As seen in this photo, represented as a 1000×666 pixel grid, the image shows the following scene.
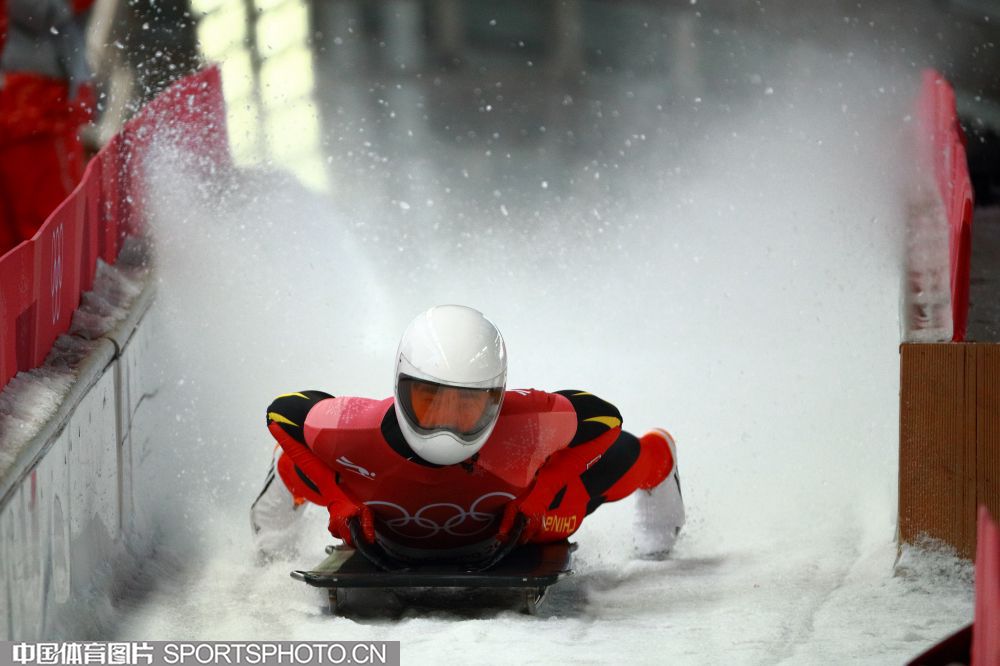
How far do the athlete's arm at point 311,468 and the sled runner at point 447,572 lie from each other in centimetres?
7

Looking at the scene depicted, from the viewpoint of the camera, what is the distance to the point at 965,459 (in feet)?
13.4

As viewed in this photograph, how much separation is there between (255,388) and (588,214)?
4.41 metres

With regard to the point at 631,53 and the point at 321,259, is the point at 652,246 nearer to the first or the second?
the point at 321,259

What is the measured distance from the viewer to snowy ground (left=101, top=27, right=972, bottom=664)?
398 centimetres

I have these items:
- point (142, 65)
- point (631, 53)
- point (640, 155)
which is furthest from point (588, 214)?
point (142, 65)

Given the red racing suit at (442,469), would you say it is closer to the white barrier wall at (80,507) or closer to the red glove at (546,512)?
the red glove at (546,512)

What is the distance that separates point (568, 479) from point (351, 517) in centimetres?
72

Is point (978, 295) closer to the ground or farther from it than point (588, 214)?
closer to the ground

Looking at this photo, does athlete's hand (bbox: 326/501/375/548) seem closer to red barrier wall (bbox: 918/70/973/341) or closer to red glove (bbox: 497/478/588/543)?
red glove (bbox: 497/478/588/543)

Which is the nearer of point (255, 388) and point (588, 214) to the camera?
point (255, 388)

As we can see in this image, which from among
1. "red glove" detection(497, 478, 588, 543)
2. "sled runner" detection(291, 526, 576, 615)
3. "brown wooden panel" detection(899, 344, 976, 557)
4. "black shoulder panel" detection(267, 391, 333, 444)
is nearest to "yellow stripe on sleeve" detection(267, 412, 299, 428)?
"black shoulder panel" detection(267, 391, 333, 444)

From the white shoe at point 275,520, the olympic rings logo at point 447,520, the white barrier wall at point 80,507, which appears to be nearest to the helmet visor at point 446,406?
the olympic rings logo at point 447,520

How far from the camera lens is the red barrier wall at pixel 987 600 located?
2.07 metres

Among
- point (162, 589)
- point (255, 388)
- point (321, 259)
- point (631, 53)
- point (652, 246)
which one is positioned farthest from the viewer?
point (631, 53)
